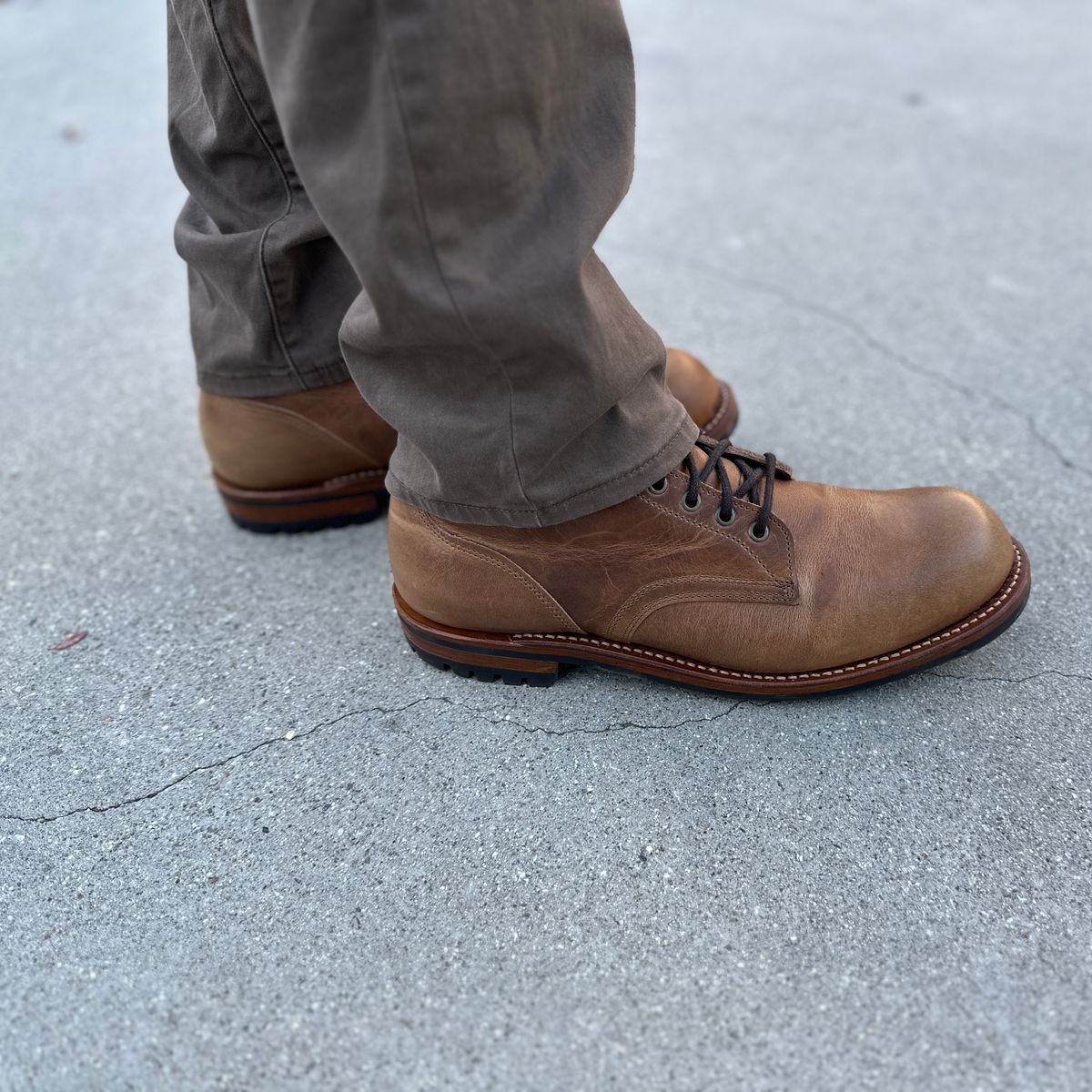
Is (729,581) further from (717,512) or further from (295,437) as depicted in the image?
(295,437)

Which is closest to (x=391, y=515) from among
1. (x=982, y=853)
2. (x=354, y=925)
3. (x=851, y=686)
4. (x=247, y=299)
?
(x=247, y=299)

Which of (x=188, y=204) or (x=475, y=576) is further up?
(x=188, y=204)

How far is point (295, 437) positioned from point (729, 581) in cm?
60

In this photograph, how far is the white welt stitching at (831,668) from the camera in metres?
1.01

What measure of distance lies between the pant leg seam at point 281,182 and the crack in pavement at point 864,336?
107 centimetres

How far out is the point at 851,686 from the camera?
1030mm

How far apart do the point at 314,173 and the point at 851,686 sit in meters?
0.73

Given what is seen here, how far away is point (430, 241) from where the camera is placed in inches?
30.4

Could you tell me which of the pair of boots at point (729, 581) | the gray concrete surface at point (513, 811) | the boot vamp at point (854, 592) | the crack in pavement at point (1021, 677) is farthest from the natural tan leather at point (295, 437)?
the crack in pavement at point (1021, 677)

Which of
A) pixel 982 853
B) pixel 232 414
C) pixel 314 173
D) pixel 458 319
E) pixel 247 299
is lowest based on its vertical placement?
pixel 982 853

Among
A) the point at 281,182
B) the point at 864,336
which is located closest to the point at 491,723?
the point at 281,182

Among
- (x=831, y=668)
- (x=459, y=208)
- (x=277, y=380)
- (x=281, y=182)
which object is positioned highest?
(x=459, y=208)

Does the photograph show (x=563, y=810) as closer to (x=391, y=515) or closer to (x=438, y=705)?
(x=438, y=705)

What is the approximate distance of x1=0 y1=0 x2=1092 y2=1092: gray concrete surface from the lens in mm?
780
